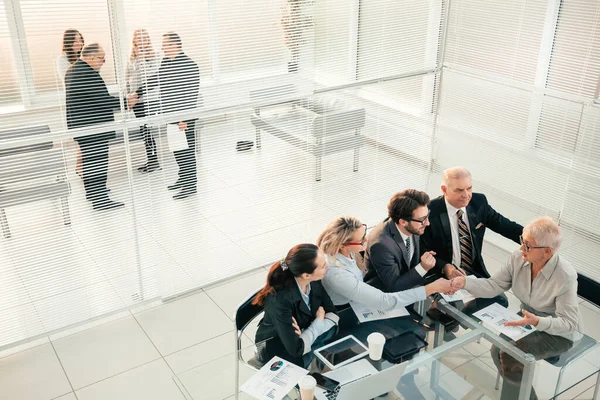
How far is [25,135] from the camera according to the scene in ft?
13.3

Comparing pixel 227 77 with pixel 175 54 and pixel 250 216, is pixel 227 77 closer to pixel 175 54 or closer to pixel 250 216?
pixel 175 54

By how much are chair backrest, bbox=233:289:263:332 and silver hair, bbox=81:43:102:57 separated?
1.95 metres

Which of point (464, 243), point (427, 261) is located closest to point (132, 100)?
point (427, 261)

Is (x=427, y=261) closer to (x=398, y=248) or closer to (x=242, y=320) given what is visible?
(x=398, y=248)

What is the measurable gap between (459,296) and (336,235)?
85cm

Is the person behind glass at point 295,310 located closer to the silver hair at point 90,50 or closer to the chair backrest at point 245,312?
the chair backrest at point 245,312

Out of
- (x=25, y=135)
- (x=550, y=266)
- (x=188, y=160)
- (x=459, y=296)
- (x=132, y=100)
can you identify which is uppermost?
(x=132, y=100)

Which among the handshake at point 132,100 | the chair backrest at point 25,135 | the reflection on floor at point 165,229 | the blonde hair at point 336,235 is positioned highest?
the handshake at point 132,100

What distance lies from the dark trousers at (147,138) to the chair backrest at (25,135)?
63 centimetres

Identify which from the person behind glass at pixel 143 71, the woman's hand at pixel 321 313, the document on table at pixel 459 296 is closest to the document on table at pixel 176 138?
the person behind glass at pixel 143 71

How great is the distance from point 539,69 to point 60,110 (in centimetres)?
383

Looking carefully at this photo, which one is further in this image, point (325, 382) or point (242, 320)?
point (242, 320)

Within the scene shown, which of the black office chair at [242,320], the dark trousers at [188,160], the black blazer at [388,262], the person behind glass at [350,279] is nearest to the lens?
the black office chair at [242,320]

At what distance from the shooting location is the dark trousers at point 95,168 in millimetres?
4324
